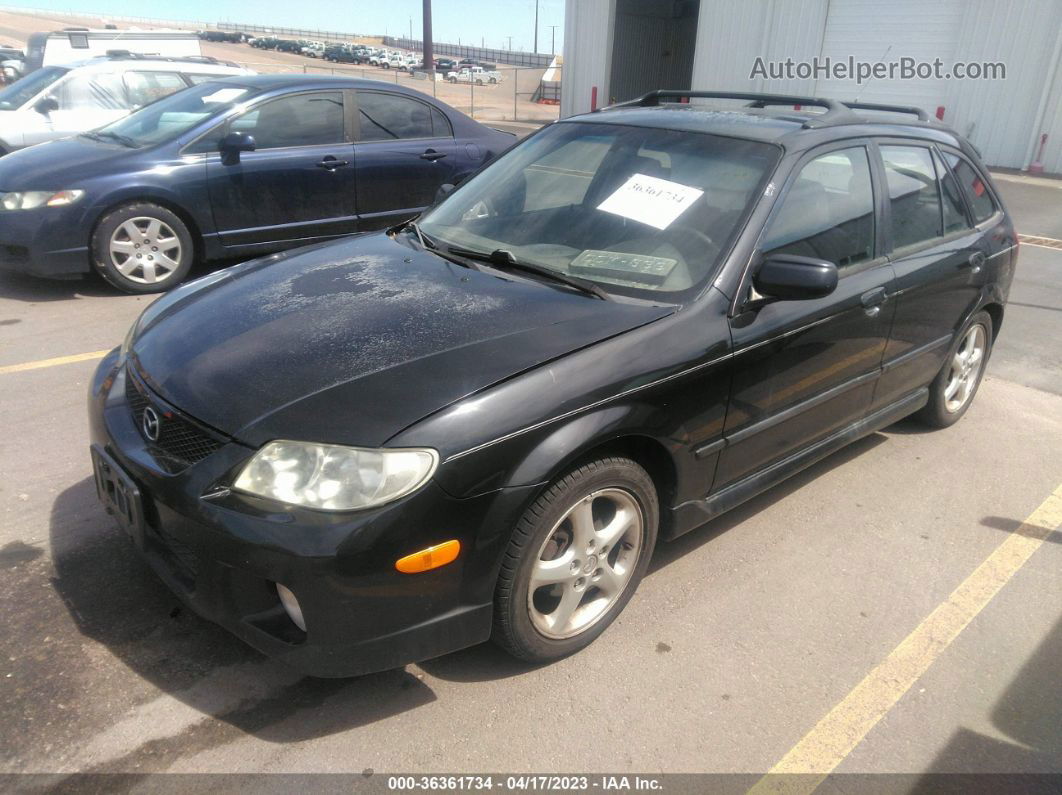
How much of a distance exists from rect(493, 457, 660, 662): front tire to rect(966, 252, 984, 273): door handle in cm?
245

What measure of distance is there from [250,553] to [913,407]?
3.42 m

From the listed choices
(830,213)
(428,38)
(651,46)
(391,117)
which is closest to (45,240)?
(391,117)

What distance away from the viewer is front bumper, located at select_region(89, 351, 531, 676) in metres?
2.13

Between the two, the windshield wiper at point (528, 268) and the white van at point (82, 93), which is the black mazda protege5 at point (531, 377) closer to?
the windshield wiper at point (528, 268)

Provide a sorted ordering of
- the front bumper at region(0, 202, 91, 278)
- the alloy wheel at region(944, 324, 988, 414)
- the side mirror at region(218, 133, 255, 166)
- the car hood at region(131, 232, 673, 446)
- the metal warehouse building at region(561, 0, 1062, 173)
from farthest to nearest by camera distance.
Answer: the metal warehouse building at region(561, 0, 1062, 173)
the side mirror at region(218, 133, 255, 166)
the front bumper at region(0, 202, 91, 278)
the alloy wheel at region(944, 324, 988, 414)
the car hood at region(131, 232, 673, 446)

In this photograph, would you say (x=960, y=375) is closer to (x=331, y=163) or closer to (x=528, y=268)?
(x=528, y=268)

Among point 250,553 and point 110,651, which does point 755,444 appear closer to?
point 250,553

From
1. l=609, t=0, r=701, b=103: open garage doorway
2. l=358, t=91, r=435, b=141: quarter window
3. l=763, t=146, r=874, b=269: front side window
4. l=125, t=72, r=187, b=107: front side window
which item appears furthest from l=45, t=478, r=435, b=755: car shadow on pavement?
l=609, t=0, r=701, b=103: open garage doorway

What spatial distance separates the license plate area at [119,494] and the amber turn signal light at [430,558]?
839mm

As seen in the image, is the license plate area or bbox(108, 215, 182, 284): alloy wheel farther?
bbox(108, 215, 182, 284): alloy wheel

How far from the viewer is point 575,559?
2.62 meters

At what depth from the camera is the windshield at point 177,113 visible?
642cm

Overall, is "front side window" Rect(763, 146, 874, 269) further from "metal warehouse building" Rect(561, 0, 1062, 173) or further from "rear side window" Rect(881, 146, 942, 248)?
"metal warehouse building" Rect(561, 0, 1062, 173)

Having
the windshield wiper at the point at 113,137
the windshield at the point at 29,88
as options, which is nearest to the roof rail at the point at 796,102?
the windshield wiper at the point at 113,137
